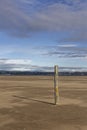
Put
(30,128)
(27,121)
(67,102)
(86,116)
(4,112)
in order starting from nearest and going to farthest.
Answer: (30,128) < (27,121) < (86,116) < (4,112) < (67,102)

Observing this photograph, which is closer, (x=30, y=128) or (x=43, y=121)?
(x=30, y=128)

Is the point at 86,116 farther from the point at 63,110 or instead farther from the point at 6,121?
the point at 6,121

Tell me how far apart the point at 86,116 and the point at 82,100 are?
257 inches

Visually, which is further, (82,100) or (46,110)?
(82,100)

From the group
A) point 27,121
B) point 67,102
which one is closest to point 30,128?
point 27,121

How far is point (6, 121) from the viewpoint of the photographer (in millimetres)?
16719

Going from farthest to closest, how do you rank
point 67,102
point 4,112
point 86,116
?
point 67,102
point 4,112
point 86,116

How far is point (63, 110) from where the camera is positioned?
64.8ft

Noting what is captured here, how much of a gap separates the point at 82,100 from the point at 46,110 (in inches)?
209

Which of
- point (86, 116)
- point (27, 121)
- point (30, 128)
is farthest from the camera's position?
point (86, 116)

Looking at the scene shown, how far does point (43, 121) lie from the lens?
1664 cm

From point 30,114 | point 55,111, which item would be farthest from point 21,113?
point 55,111

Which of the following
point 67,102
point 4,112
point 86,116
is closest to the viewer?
point 86,116

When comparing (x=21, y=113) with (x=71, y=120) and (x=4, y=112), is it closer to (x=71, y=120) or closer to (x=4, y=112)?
(x=4, y=112)
